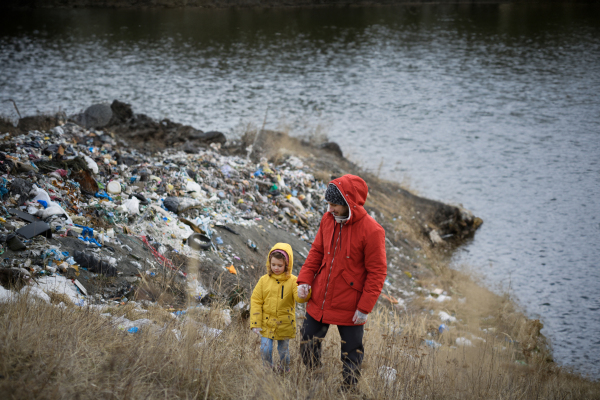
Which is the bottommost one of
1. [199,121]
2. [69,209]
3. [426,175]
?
[426,175]

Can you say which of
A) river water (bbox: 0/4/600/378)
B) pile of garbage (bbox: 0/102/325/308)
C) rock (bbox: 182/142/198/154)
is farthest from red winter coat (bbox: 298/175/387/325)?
rock (bbox: 182/142/198/154)

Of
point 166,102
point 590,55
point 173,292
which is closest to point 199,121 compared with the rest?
point 166,102

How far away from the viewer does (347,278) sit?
9.60ft

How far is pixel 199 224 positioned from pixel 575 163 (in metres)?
13.6

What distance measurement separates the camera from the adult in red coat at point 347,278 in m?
2.88

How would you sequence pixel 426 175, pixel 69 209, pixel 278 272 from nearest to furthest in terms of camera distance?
pixel 278 272 → pixel 69 209 → pixel 426 175

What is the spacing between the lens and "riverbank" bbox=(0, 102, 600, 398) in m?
2.64

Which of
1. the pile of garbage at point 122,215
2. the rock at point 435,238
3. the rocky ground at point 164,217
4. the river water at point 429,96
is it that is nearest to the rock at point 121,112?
the rocky ground at point 164,217

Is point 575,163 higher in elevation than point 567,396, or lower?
lower

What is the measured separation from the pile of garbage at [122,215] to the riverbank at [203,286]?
0.02 meters

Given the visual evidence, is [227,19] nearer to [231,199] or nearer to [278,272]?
[231,199]

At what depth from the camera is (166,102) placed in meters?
18.8

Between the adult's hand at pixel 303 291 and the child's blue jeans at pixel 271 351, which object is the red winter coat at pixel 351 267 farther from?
the child's blue jeans at pixel 271 351

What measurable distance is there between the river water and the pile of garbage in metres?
5.03
